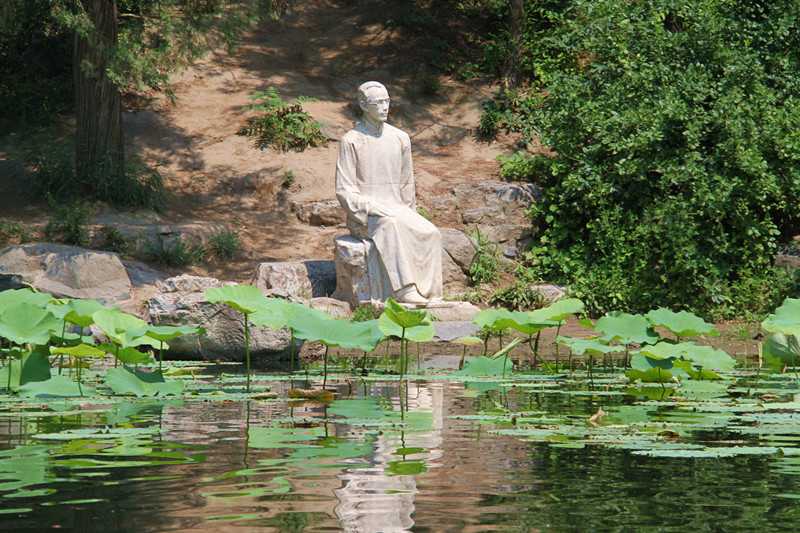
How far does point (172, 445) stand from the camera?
2.65 meters

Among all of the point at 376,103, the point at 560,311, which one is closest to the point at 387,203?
the point at 376,103

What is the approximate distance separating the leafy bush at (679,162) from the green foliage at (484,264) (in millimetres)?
462

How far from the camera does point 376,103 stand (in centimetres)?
815

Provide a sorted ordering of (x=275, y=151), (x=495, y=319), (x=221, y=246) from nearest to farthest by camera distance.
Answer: (x=495, y=319) → (x=221, y=246) → (x=275, y=151)

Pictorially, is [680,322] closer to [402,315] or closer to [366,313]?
[402,315]

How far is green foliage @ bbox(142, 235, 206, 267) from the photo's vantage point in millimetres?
9492

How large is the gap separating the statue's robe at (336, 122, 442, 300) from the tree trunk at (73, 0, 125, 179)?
3.58m

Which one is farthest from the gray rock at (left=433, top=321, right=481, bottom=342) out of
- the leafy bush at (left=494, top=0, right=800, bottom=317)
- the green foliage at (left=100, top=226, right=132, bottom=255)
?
the green foliage at (left=100, top=226, right=132, bottom=255)

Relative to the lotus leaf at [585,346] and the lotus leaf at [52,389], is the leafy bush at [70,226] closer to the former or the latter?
the lotus leaf at [52,389]

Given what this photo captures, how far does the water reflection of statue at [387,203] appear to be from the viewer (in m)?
7.83

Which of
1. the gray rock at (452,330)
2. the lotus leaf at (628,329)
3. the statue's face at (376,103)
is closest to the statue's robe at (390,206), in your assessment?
the statue's face at (376,103)

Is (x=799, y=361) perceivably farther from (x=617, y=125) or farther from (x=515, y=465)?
(x=617, y=125)

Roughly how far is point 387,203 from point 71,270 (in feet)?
10.3

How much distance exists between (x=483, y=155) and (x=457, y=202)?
208 centimetres
